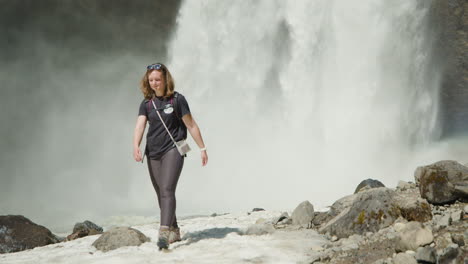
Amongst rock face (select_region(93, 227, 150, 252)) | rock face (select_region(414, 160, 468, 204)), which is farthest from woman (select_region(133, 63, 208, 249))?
rock face (select_region(414, 160, 468, 204))

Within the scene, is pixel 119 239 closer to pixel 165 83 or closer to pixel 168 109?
pixel 168 109

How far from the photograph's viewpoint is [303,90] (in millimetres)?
18406

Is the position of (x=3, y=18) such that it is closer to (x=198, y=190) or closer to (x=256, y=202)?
(x=198, y=190)

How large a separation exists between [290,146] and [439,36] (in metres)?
15.0

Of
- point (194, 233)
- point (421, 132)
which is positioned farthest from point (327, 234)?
point (421, 132)

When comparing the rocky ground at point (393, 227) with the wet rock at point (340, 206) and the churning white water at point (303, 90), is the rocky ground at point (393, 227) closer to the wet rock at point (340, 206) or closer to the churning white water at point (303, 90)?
the wet rock at point (340, 206)

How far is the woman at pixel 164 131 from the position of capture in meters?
4.32

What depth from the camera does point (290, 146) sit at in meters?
18.3

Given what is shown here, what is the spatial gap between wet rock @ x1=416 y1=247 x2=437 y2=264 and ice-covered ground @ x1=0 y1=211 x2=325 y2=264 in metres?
1.00

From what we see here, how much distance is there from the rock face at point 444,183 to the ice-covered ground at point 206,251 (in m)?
1.50

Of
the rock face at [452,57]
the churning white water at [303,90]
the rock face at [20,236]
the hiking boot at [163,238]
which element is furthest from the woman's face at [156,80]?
the rock face at [452,57]

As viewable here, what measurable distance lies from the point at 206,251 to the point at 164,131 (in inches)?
55.8

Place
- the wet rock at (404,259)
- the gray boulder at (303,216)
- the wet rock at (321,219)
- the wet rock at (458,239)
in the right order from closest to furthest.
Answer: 1. the wet rock at (404,259)
2. the wet rock at (458,239)
3. the wet rock at (321,219)
4. the gray boulder at (303,216)

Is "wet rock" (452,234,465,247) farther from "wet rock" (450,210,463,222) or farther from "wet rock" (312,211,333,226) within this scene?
"wet rock" (312,211,333,226)
